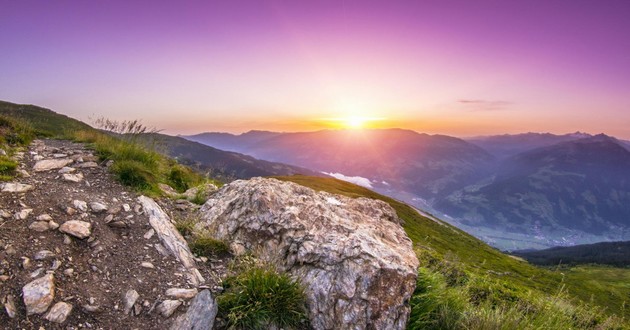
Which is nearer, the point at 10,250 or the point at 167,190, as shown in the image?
the point at 10,250

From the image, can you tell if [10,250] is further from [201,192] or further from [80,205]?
[201,192]

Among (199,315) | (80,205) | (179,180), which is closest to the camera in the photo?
(199,315)

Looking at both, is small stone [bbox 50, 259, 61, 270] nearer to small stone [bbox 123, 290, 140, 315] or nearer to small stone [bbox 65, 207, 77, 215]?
small stone [bbox 123, 290, 140, 315]

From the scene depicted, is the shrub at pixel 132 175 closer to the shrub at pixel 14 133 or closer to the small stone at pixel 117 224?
the small stone at pixel 117 224

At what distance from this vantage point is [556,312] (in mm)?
7238

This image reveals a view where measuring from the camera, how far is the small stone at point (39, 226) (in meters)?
6.59

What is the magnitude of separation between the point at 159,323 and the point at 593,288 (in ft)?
429

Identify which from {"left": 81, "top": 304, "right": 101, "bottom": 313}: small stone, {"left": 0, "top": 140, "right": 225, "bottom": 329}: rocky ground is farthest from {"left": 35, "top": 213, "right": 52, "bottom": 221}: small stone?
{"left": 81, "top": 304, "right": 101, "bottom": 313}: small stone

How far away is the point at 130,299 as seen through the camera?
578 cm

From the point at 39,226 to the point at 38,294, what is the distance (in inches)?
79.1

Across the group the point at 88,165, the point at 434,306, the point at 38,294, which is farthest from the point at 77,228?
the point at 434,306

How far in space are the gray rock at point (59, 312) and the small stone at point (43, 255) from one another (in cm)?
118

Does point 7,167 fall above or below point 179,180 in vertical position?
above

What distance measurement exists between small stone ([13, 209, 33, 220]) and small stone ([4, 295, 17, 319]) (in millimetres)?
2304
